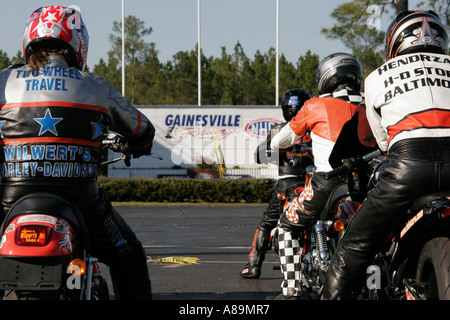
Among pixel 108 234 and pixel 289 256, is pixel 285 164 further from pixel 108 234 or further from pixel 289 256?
pixel 108 234

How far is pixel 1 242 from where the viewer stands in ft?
9.27

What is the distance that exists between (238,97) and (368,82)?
1953 inches

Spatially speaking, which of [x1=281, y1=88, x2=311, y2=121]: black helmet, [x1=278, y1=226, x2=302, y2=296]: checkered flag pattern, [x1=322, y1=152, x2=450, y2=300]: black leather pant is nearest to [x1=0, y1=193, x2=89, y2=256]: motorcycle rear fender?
[x1=322, y1=152, x2=450, y2=300]: black leather pant

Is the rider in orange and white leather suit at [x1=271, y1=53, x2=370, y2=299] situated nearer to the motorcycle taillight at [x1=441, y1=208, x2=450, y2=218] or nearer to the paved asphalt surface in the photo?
the paved asphalt surface

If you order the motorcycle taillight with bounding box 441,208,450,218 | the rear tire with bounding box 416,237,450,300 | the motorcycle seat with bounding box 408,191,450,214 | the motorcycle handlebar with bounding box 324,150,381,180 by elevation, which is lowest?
the rear tire with bounding box 416,237,450,300

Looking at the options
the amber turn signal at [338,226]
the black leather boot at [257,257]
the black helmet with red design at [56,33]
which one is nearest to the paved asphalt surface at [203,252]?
the black leather boot at [257,257]

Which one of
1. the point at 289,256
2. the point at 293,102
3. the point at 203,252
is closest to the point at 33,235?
the point at 289,256

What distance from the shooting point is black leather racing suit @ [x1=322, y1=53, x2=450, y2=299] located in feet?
10.7

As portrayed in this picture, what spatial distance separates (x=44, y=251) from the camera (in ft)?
8.95

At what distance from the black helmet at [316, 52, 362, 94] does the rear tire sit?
7.04 ft

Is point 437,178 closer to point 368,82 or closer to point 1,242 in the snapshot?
point 368,82

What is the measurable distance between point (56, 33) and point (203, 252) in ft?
19.7

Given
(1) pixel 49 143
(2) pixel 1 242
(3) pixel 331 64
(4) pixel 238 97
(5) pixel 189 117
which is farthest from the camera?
(4) pixel 238 97
